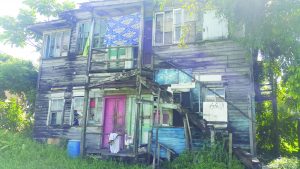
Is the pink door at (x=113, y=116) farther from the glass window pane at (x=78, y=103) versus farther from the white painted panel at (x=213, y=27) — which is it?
the white painted panel at (x=213, y=27)

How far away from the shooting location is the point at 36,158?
36.7ft

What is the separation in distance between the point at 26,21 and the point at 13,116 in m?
7.42

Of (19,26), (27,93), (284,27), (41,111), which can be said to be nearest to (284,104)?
(284,27)

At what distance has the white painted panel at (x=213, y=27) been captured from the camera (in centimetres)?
1155

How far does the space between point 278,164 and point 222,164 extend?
325cm

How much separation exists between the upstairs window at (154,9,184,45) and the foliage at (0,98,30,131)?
10.4 metres

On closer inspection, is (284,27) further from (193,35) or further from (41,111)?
(41,111)

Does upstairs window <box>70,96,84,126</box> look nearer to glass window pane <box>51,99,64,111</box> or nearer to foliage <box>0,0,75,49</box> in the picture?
glass window pane <box>51,99,64,111</box>

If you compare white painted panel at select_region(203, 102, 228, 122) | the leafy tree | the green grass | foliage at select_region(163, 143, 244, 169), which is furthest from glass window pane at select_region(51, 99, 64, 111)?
the leafy tree

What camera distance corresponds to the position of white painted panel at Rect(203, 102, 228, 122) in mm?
10883

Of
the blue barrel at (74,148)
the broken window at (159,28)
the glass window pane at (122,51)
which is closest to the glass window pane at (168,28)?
the broken window at (159,28)

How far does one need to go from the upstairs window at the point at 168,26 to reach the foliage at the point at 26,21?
1082 centimetres

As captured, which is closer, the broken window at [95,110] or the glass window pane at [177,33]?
the glass window pane at [177,33]

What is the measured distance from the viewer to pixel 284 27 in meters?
8.92
